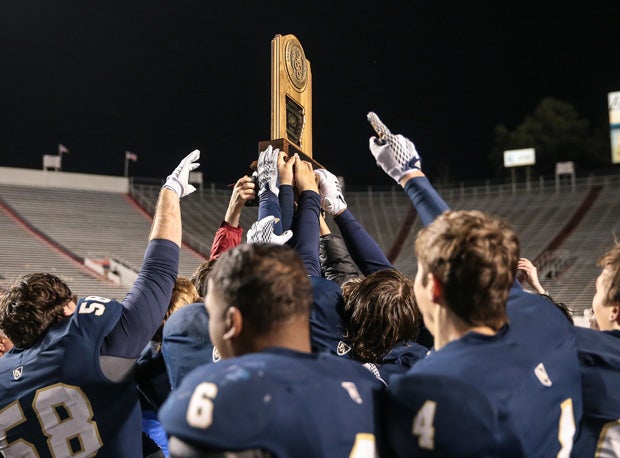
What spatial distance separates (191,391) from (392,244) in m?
21.6

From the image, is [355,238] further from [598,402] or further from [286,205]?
[598,402]

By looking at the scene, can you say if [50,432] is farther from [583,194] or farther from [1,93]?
[1,93]

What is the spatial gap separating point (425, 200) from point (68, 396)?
1350mm

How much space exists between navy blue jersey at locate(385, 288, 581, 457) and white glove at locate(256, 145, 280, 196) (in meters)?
1.51

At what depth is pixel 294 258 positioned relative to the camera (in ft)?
4.98

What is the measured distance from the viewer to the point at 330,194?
324 centimetres

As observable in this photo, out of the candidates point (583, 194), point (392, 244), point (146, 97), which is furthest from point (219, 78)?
point (583, 194)

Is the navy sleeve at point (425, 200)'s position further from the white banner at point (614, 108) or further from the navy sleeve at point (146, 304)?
the white banner at point (614, 108)

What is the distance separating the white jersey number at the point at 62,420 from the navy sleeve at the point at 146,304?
0.64 feet

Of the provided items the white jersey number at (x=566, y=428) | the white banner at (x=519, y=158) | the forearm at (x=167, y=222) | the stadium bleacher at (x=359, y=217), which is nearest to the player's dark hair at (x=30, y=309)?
the forearm at (x=167, y=222)

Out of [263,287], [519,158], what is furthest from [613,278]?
[519,158]

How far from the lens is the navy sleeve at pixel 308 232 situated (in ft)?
8.27

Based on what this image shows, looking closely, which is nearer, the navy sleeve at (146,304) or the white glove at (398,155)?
the white glove at (398,155)

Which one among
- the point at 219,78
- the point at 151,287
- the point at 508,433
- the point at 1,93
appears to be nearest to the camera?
the point at 508,433
